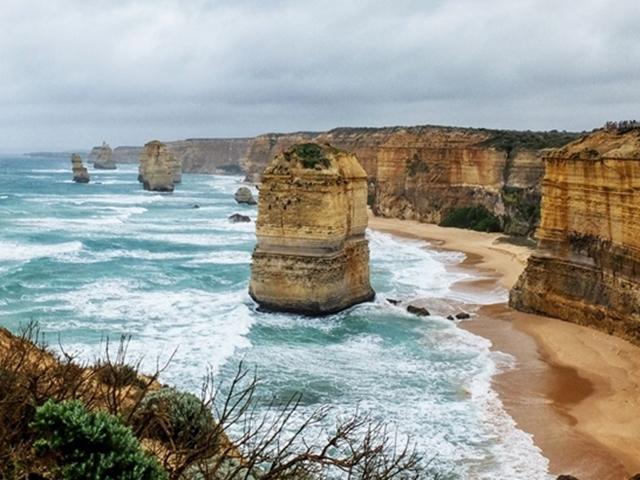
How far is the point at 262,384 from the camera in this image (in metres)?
17.0

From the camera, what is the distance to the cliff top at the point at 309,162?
23875mm

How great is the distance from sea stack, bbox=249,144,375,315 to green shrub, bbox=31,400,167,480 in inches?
691

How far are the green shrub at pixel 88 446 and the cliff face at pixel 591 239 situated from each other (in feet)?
59.6

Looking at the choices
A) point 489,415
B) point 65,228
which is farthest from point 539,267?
point 65,228

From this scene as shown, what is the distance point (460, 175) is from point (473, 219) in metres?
4.72

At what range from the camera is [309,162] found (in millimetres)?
23969

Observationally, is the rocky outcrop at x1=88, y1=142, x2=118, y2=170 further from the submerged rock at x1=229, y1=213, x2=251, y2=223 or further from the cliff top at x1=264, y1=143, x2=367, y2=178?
the cliff top at x1=264, y1=143, x2=367, y2=178

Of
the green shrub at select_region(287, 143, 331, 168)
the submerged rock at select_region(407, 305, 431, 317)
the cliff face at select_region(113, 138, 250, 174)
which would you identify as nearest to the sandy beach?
the submerged rock at select_region(407, 305, 431, 317)

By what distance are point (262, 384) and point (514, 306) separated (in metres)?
13.0

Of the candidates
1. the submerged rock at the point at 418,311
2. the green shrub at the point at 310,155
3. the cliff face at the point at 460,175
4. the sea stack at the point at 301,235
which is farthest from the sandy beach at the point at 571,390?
the cliff face at the point at 460,175

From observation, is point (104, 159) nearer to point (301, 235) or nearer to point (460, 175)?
point (460, 175)

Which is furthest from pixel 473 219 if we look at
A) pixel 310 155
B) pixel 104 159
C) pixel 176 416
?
pixel 104 159

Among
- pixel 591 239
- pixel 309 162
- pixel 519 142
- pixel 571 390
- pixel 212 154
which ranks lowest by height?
pixel 571 390

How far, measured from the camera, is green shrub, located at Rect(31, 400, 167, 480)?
225 inches
